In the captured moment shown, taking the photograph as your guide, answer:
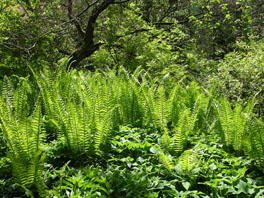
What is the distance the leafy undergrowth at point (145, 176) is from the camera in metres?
1.39

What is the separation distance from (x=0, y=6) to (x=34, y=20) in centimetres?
71

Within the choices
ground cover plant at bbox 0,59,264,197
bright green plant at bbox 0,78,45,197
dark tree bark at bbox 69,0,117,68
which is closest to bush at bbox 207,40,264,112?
ground cover plant at bbox 0,59,264,197

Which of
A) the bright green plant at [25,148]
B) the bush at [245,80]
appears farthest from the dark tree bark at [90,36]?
the bright green plant at [25,148]

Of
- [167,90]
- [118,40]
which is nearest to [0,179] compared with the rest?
[167,90]

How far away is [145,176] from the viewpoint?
1.52 m

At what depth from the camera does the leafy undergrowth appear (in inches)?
54.6

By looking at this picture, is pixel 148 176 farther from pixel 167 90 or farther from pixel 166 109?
pixel 167 90

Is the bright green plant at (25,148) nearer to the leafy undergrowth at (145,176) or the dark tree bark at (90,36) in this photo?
the leafy undergrowth at (145,176)

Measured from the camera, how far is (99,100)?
1.95 metres

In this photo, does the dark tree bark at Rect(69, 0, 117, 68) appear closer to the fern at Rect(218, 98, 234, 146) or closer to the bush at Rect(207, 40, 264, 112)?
the bush at Rect(207, 40, 264, 112)

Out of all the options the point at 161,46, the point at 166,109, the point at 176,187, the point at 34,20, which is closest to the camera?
the point at 176,187

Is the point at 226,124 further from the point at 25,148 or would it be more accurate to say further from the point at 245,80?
the point at 245,80

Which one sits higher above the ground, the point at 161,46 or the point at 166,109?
the point at 161,46

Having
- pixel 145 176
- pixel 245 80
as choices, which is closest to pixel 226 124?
pixel 145 176
